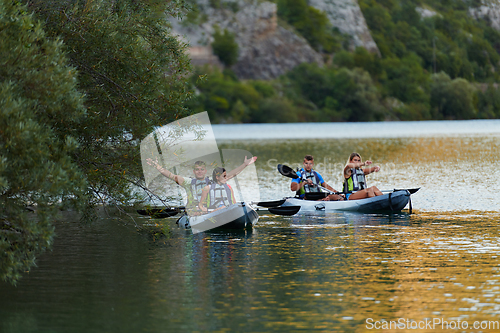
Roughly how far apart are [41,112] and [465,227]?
10.2 meters

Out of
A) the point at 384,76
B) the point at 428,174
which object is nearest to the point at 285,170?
the point at 428,174

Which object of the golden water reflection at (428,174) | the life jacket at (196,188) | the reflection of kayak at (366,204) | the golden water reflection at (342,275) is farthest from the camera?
the golden water reflection at (428,174)

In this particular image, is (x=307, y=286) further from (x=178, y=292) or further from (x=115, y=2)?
(x=115, y=2)

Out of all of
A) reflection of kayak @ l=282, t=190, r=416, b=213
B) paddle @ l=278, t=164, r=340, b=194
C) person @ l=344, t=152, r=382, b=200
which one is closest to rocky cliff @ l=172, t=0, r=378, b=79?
paddle @ l=278, t=164, r=340, b=194

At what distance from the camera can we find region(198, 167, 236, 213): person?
663 inches

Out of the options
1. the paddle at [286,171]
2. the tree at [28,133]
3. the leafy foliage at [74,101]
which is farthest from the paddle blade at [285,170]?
the tree at [28,133]

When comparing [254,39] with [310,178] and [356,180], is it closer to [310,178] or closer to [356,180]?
[310,178]

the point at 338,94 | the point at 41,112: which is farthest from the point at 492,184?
the point at 338,94

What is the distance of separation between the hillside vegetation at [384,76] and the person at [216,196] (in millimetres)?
78299

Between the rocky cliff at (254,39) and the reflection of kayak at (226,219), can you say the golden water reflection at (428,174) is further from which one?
the rocky cliff at (254,39)

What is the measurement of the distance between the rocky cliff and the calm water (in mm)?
108446

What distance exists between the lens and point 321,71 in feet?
405

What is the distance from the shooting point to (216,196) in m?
17.0

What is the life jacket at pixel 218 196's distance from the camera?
55.6 ft
